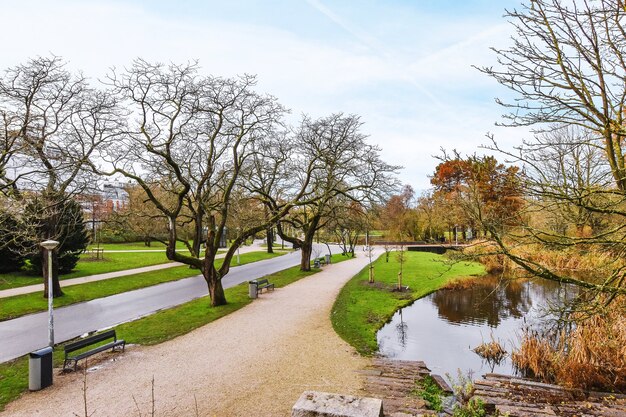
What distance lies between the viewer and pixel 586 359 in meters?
9.32

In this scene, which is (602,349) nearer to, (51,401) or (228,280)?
(51,401)

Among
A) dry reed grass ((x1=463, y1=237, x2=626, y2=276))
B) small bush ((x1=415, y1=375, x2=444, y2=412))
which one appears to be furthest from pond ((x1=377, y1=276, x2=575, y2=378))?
small bush ((x1=415, y1=375, x2=444, y2=412))

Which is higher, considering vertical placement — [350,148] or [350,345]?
[350,148]

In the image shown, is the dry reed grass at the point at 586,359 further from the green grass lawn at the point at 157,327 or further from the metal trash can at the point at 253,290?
the metal trash can at the point at 253,290

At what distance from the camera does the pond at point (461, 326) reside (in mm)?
11375

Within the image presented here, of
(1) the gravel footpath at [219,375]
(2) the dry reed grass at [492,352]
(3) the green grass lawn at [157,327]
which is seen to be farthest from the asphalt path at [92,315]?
(2) the dry reed grass at [492,352]

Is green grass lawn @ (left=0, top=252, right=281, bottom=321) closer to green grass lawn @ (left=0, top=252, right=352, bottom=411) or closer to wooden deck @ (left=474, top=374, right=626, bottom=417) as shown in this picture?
green grass lawn @ (left=0, top=252, right=352, bottom=411)

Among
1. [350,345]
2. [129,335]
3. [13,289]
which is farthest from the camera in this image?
[13,289]

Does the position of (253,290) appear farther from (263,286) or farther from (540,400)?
(540,400)

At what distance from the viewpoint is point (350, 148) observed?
22203 mm

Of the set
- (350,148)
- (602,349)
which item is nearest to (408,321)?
(602,349)

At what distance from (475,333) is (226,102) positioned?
43.3 ft

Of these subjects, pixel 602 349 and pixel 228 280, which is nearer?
pixel 602 349

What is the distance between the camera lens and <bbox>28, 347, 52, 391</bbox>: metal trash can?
8547mm
